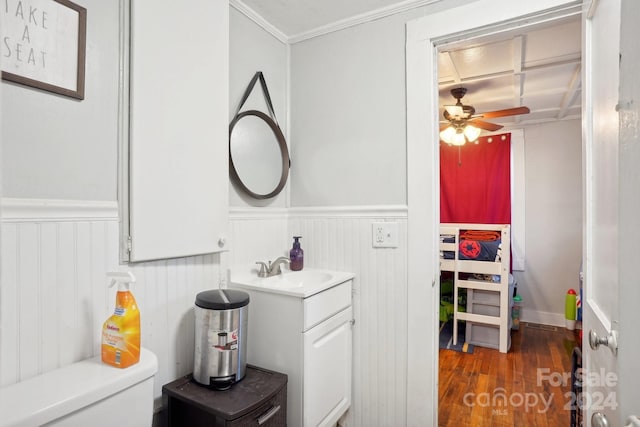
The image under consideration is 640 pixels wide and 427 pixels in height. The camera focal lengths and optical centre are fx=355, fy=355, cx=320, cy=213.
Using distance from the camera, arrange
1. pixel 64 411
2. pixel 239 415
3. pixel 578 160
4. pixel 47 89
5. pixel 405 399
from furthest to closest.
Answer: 1. pixel 578 160
2. pixel 405 399
3. pixel 239 415
4. pixel 47 89
5. pixel 64 411

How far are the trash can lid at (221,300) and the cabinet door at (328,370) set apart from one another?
0.32 m

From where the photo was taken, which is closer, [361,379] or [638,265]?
[638,265]

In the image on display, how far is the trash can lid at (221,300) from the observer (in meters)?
1.32

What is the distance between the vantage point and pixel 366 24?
6.17ft

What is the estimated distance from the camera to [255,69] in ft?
6.20

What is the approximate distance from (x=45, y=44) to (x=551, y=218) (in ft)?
14.0

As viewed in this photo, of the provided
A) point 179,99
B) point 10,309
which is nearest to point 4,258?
point 10,309

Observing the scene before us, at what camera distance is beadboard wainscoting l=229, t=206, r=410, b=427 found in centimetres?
179

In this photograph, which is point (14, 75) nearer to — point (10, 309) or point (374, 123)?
point (10, 309)

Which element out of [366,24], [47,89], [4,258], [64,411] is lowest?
[64,411]

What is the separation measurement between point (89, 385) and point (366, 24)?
1.94 metres

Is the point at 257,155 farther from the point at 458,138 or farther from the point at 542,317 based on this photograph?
the point at 542,317

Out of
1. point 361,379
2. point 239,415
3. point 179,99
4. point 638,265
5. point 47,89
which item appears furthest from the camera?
point 361,379

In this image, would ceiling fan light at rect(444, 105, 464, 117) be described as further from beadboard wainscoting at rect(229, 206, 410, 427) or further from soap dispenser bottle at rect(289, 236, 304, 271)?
soap dispenser bottle at rect(289, 236, 304, 271)
